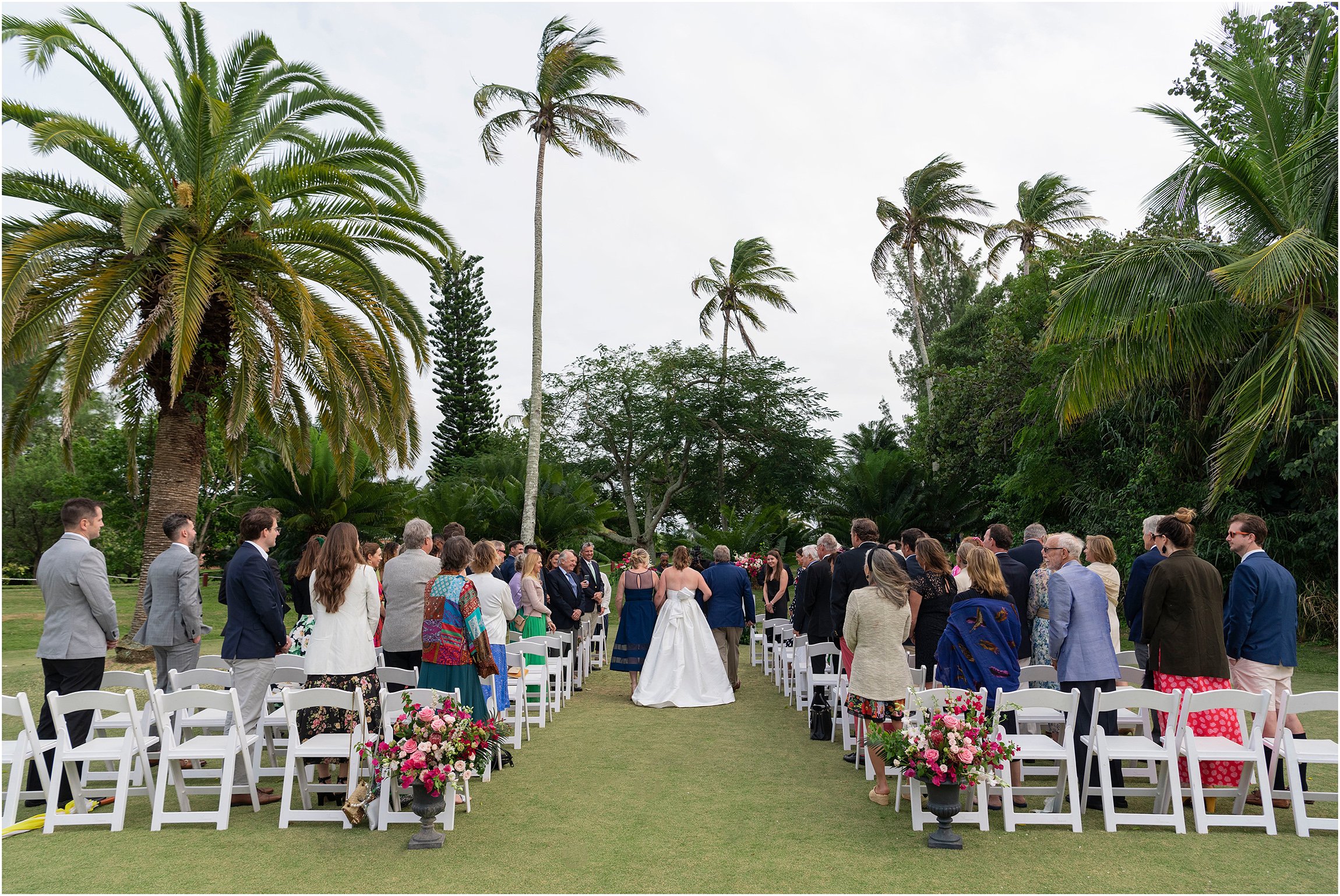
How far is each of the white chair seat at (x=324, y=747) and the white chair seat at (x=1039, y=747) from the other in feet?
12.7

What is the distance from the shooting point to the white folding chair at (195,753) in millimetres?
5242

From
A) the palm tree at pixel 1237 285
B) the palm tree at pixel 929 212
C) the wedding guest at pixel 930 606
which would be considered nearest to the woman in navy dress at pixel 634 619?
the wedding guest at pixel 930 606

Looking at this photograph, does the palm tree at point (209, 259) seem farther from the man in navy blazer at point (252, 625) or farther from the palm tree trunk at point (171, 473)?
the man in navy blazer at point (252, 625)

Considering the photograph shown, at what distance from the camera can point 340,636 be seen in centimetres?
583

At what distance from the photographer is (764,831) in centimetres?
538

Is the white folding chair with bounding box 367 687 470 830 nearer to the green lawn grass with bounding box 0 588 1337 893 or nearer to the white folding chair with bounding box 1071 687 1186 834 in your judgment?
the green lawn grass with bounding box 0 588 1337 893

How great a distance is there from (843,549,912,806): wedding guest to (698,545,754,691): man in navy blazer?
4377mm

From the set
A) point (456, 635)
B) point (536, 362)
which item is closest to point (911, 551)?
point (456, 635)

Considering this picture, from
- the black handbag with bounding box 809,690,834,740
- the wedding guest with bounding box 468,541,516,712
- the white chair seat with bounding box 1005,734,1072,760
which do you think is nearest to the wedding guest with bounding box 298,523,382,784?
the wedding guest with bounding box 468,541,516,712

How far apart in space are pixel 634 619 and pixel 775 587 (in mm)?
2942

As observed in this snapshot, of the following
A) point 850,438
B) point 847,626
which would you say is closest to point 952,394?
point 850,438

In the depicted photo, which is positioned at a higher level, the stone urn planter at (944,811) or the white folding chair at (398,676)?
→ the white folding chair at (398,676)

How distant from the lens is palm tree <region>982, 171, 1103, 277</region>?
2852 cm

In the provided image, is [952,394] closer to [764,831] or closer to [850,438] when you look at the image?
[850,438]
